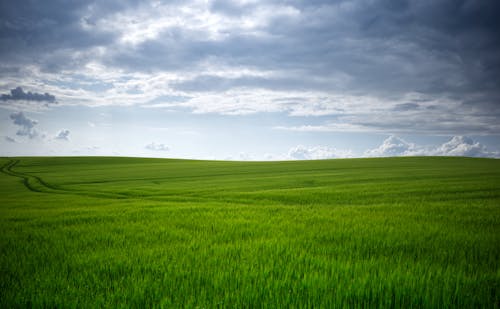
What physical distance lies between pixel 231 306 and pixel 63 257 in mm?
3939

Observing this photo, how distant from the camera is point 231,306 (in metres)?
3.36

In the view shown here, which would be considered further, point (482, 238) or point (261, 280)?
point (482, 238)

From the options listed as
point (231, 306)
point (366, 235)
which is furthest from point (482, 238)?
point (231, 306)

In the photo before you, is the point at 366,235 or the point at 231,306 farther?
the point at 366,235

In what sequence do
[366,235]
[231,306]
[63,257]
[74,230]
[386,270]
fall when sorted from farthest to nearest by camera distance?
[74,230], [366,235], [63,257], [386,270], [231,306]

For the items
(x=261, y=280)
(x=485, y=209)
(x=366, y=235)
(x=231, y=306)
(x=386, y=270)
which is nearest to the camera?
(x=231, y=306)

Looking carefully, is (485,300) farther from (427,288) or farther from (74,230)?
(74,230)

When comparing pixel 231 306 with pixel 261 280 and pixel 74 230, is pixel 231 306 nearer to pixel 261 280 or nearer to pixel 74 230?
pixel 261 280

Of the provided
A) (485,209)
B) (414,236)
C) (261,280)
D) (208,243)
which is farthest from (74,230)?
(485,209)

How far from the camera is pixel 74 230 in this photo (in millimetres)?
7730

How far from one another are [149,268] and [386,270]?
398 cm

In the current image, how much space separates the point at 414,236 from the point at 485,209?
6392mm

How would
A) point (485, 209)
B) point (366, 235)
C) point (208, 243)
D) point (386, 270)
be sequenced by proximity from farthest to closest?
1. point (485, 209)
2. point (366, 235)
3. point (208, 243)
4. point (386, 270)

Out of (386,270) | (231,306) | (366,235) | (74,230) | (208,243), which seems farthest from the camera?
(74,230)
